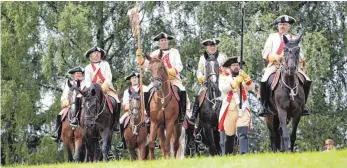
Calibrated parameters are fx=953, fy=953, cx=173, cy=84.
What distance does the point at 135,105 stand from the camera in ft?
85.2

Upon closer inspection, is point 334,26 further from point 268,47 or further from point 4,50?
point 268,47

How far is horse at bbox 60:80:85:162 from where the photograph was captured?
24.2 m

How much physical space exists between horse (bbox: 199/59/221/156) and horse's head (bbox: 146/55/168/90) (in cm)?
241

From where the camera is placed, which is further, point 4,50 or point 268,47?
point 4,50

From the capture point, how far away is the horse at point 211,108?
23453 millimetres

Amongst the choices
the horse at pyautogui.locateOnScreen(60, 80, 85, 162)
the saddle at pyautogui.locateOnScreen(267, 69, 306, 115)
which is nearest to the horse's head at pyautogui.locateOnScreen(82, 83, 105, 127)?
the horse at pyautogui.locateOnScreen(60, 80, 85, 162)

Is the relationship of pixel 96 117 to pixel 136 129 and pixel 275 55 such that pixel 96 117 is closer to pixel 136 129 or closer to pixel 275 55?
pixel 136 129

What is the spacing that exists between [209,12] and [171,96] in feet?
49.7

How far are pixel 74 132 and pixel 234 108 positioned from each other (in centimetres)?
636

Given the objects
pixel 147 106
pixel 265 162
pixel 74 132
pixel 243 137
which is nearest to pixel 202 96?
pixel 147 106

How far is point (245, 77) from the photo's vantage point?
20422 mm

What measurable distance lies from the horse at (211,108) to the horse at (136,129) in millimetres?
2116

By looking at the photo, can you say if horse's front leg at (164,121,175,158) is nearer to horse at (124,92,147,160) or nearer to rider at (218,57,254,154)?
rider at (218,57,254,154)

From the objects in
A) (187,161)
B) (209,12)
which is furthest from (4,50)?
(187,161)
